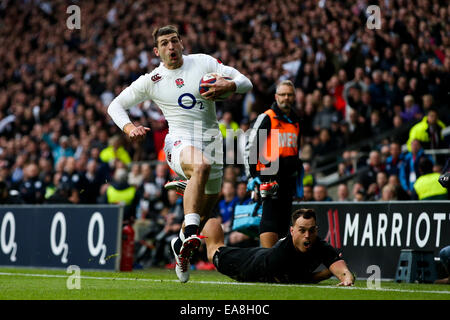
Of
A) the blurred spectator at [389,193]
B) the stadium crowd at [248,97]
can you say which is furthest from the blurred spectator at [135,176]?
the blurred spectator at [389,193]

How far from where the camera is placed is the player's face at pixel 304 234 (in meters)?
7.62

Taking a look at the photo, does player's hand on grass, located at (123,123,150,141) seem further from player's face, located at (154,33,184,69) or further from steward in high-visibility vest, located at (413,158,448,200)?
steward in high-visibility vest, located at (413,158,448,200)

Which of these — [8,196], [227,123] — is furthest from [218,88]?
[8,196]

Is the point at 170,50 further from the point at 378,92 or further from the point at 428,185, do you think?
the point at 378,92

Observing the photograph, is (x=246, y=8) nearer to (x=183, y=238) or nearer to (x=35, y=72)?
(x=35, y=72)

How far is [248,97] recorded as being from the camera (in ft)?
56.0

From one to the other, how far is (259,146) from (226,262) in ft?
5.26

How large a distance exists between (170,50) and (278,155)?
6.26 feet

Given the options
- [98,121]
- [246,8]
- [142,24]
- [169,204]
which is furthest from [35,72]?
[169,204]

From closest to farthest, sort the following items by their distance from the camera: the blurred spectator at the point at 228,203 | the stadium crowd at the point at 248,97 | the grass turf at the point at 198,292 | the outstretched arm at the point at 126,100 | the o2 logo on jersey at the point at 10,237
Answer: the grass turf at the point at 198,292
the outstretched arm at the point at 126,100
the o2 logo on jersey at the point at 10,237
the blurred spectator at the point at 228,203
the stadium crowd at the point at 248,97

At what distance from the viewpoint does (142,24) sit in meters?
23.4

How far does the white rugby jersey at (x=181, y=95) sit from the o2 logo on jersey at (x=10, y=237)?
5785 mm

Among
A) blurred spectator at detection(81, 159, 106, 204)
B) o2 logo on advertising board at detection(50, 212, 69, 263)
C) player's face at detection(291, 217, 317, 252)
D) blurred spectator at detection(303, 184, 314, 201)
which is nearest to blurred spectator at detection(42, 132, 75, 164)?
blurred spectator at detection(81, 159, 106, 204)

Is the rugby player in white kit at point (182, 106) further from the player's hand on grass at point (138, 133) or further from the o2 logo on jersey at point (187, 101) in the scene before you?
the player's hand on grass at point (138, 133)
